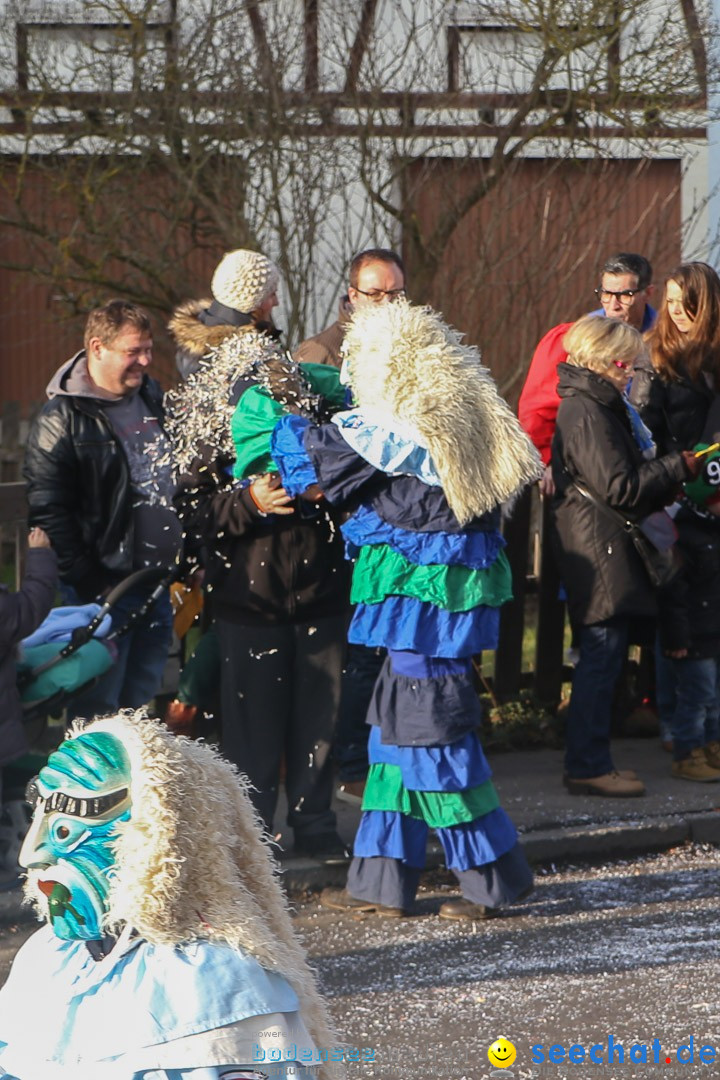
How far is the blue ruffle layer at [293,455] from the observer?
209 inches

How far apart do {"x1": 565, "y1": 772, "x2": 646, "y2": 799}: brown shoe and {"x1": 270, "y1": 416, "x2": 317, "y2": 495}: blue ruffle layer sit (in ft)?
7.43

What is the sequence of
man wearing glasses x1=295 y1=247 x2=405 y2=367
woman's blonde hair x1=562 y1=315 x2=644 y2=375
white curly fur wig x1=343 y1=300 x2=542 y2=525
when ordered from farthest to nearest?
woman's blonde hair x1=562 y1=315 x2=644 y2=375, man wearing glasses x1=295 y1=247 x2=405 y2=367, white curly fur wig x1=343 y1=300 x2=542 y2=525

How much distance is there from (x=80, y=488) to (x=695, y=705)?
9.47ft

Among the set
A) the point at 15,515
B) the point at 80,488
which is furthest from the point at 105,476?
the point at 15,515

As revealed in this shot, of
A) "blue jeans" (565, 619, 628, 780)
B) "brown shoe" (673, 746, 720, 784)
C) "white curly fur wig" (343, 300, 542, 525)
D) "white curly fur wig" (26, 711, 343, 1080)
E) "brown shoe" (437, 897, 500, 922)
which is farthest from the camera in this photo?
"brown shoe" (673, 746, 720, 784)

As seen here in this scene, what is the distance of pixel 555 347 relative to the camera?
24.0 feet

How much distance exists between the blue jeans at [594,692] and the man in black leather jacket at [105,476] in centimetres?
179

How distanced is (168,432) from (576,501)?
1.76 metres

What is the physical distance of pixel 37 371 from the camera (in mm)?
15867

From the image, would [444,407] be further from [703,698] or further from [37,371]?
[37,371]

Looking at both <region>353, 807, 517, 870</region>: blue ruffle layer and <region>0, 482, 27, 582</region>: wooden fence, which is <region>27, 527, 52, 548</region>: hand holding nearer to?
<region>0, 482, 27, 582</region>: wooden fence

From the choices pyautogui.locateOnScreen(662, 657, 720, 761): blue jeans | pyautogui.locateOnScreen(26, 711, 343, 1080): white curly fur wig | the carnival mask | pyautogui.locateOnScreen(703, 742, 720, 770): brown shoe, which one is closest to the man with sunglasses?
pyautogui.locateOnScreen(662, 657, 720, 761): blue jeans

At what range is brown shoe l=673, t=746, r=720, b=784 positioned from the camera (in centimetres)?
715

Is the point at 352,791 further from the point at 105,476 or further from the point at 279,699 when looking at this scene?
the point at 105,476
